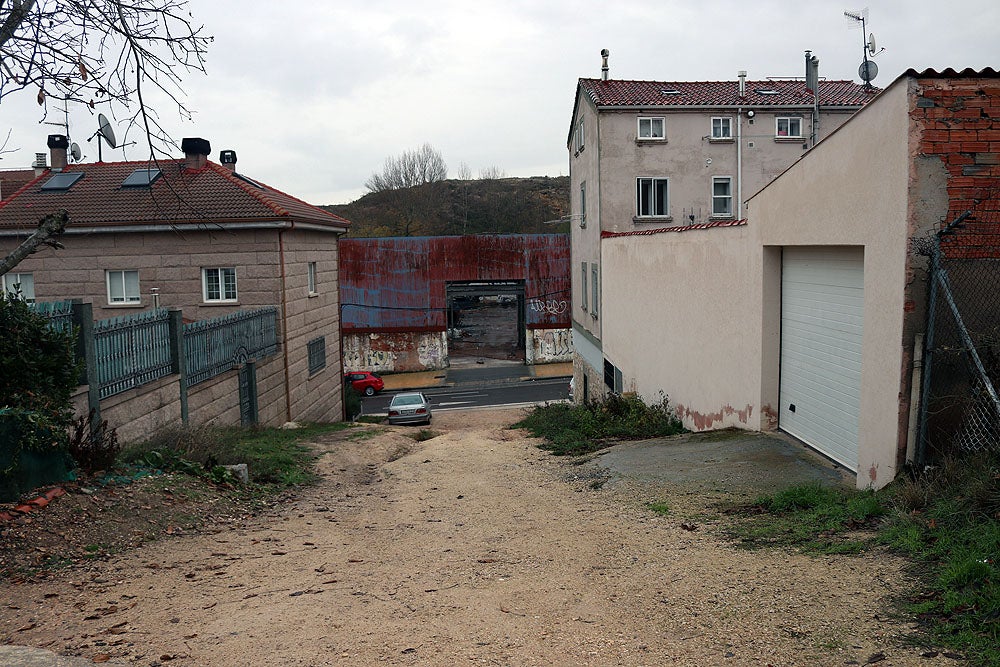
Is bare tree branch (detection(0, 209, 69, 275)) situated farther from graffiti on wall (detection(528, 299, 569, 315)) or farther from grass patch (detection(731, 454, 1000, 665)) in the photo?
graffiti on wall (detection(528, 299, 569, 315))

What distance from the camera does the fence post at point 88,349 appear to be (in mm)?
10711

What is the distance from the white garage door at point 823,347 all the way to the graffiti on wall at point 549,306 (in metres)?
33.2

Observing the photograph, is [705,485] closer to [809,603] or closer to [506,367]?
[809,603]

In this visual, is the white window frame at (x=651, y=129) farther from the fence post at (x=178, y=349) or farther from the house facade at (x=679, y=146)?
the fence post at (x=178, y=349)

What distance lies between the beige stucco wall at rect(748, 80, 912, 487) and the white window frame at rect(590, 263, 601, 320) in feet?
51.9

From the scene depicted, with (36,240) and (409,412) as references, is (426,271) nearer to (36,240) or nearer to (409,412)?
(409,412)

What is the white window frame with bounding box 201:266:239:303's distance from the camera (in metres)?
20.3

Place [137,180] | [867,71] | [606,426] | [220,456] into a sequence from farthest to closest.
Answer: [137,180], [867,71], [606,426], [220,456]

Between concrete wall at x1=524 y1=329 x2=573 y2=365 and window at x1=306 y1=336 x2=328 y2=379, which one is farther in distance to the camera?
concrete wall at x1=524 y1=329 x2=573 y2=365

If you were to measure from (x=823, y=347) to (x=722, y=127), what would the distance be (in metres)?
20.1

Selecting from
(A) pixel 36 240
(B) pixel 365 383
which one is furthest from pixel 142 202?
(B) pixel 365 383

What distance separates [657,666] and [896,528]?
2.72 m

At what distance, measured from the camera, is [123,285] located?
20.7 metres

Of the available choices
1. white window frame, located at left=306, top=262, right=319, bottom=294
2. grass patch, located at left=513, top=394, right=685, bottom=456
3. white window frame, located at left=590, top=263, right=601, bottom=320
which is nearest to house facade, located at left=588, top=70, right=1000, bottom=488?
grass patch, located at left=513, top=394, right=685, bottom=456
